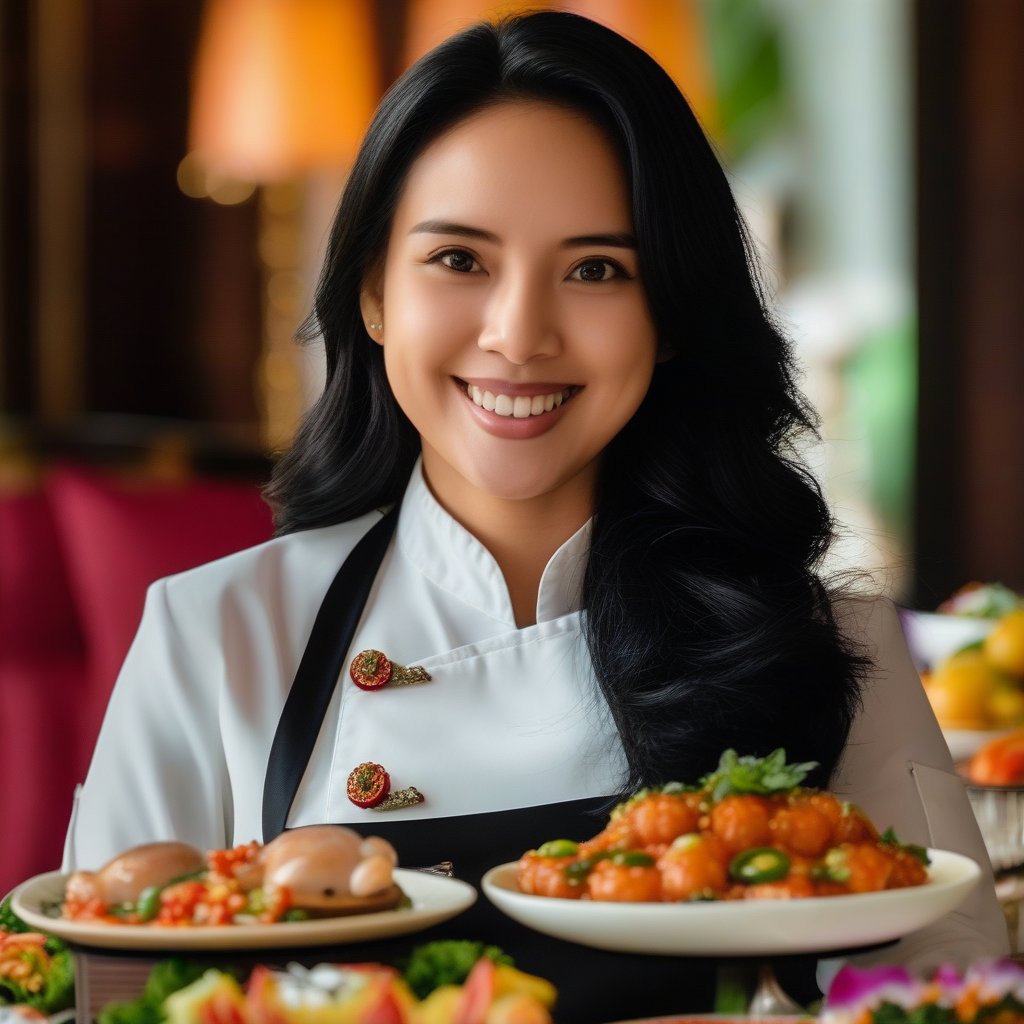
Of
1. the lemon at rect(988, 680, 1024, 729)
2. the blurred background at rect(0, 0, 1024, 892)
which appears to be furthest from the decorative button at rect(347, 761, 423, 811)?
the blurred background at rect(0, 0, 1024, 892)

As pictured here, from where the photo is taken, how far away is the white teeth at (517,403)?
1.36 metres

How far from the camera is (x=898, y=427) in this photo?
488 centimetres

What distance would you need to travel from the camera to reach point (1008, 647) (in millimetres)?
2305

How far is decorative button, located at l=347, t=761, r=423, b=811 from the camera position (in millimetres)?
1323

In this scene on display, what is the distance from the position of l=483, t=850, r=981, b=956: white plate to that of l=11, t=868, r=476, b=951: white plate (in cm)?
5

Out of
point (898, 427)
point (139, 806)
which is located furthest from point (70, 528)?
point (898, 427)

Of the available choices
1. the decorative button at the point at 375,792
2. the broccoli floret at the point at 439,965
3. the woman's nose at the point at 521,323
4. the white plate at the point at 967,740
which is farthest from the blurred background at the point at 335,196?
the broccoli floret at the point at 439,965

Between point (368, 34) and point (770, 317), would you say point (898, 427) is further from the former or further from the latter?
point (770, 317)

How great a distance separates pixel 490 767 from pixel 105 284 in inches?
181

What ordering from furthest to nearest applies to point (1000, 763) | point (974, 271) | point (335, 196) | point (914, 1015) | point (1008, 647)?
1. point (335, 196)
2. point (974, 271)
3. point (1008, 647)
4. point (1000, 763)
5. point (914, 1015)

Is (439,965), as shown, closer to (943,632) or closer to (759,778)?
(759,778)

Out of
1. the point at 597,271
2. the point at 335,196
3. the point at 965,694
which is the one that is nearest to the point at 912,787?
the point at 597,271

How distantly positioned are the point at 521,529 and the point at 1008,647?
1061 mm

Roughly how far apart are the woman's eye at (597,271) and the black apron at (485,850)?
1.13ft
